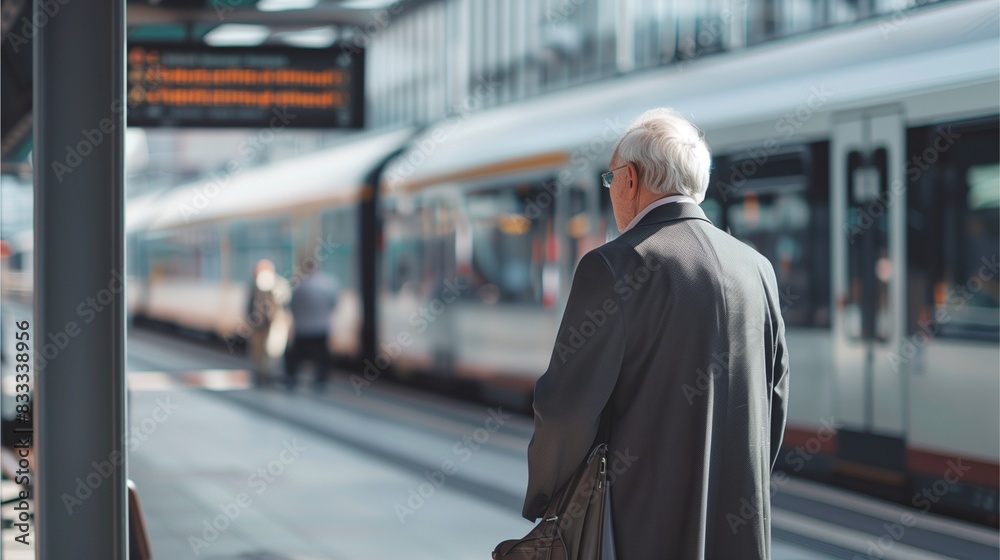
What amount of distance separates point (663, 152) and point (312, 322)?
12.9 metres

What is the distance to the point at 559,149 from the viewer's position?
1109cm

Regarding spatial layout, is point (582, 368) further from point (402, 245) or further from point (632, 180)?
point (402, 245)

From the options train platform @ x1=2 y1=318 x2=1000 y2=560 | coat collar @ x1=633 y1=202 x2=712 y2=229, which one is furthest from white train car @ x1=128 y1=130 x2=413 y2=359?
coat collar @ x1=633 y1=202 x2=712 y2=229

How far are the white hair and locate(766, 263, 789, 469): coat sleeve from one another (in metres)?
0.31

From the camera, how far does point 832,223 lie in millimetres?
7988

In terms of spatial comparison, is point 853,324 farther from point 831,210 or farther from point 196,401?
point 196,401

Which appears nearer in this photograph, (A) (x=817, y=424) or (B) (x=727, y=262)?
(B) (x=727, y=262)

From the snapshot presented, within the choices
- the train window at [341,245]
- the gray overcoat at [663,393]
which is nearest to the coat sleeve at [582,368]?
the gray overcoat at [663,393]

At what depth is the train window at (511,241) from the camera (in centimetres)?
1144

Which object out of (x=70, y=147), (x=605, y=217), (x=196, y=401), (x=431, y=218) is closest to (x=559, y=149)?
(x=605, y=217)

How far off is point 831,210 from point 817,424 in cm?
136

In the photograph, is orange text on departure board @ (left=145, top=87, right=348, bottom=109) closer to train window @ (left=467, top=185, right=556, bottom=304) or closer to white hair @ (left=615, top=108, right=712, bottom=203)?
train window @ (left=467, top=185, right=556, bottom=304)

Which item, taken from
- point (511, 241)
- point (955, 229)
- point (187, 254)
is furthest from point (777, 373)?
point (187, 254)

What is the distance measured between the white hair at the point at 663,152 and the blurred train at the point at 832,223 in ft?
15.0
